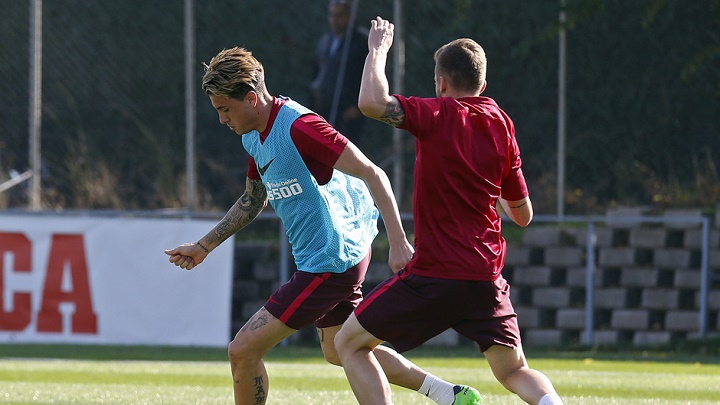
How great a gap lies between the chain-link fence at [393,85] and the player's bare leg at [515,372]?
894 centimetres

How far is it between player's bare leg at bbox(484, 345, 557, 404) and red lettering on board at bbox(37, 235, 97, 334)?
27.4ft

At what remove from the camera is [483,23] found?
1532 cm

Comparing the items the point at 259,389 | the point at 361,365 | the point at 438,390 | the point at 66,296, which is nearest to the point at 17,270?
the point at 66,296

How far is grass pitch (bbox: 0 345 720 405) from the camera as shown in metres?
8.28

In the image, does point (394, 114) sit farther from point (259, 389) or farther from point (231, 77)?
point (259, 389)

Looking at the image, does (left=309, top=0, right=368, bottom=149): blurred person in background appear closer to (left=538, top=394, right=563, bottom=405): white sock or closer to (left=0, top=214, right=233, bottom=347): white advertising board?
(left=0, top=214, right=233, bottom=347): white advertising board

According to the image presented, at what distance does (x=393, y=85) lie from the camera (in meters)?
14.8

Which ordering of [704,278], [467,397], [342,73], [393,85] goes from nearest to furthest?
[467,397] → [704,278] → [342,73] → [393,85]

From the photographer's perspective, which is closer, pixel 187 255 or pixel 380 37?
pixel 380 37

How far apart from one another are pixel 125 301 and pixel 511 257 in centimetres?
411

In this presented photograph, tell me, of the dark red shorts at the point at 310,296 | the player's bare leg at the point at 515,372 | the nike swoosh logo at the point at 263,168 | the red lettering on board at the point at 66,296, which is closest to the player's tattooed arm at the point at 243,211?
the nike swoosh logo at the point at 263,168

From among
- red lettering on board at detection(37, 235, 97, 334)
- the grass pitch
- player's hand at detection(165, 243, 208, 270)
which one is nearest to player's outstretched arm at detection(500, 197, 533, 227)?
player's hand at detection(165, 243, 208, 270)

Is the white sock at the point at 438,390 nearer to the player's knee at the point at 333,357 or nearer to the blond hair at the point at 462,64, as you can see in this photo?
the player's knee at the point at 333,357

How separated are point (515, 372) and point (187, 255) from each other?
71.0 inches
